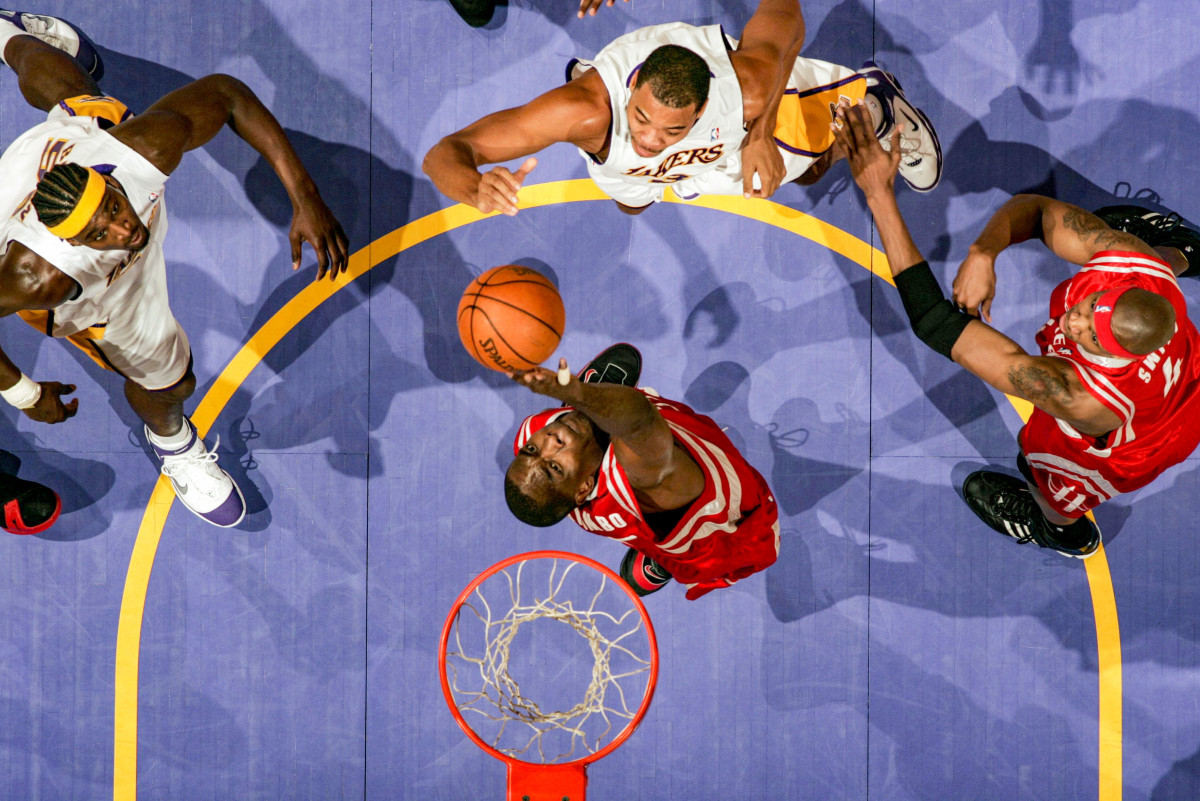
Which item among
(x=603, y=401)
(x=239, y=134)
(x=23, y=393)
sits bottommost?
(x=603, y=401)

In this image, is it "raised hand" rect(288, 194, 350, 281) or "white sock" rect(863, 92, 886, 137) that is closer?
"white sock" rect(863, 92, 886, 137)

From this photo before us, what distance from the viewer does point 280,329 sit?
17.1 feet

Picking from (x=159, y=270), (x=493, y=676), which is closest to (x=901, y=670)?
(x=493, y=676)

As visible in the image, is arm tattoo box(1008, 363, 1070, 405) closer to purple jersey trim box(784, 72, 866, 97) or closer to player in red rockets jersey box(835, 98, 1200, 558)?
player in red rockets jersey box(835, 98, 1200, 558)

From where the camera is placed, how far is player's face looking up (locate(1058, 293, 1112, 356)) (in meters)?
3.82

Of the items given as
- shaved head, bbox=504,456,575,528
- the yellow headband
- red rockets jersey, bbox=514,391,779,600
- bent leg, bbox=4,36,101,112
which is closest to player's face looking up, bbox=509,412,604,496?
shaved head, bbox=504,456,575,528

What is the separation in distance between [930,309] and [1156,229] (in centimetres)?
180

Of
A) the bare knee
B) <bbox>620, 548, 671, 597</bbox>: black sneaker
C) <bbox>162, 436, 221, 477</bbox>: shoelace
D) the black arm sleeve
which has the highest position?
the bare knee

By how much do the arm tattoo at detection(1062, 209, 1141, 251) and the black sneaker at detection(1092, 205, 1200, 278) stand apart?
0.61 m

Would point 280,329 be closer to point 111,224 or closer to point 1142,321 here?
point 111,224

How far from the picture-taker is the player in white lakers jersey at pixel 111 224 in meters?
3.88

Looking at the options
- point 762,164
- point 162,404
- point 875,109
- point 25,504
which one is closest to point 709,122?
point 762,164

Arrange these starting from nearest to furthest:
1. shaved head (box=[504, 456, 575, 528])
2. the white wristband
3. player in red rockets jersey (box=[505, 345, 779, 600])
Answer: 1. player in red rockets jersey (box=[505, 345, 779, 600])
2. shaved head (box=[504, 456, 575, 528])
3. the white wristband

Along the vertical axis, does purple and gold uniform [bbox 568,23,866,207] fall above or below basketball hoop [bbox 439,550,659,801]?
above
